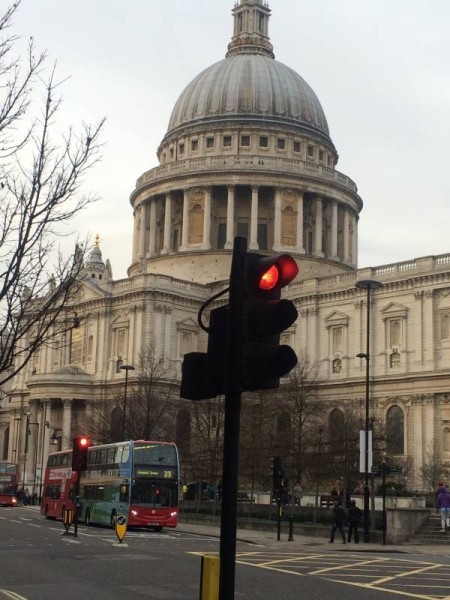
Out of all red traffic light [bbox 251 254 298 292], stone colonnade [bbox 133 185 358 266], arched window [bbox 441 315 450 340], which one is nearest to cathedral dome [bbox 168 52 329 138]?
stone colonnade [bbox 133 185 358 266]

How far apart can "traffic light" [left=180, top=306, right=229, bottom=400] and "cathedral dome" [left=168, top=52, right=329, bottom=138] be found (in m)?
102

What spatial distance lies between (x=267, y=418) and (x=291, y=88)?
5944cm

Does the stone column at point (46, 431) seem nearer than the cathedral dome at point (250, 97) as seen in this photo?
Yes

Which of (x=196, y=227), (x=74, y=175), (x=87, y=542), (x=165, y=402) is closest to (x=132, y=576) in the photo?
(x=74, y=175)

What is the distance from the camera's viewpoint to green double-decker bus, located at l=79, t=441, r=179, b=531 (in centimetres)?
4338

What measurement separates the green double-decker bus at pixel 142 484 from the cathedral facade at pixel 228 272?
96.9 ft

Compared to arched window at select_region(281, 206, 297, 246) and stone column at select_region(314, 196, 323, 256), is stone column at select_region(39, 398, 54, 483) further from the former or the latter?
stone column at select_region(314, 196, 323, 256)

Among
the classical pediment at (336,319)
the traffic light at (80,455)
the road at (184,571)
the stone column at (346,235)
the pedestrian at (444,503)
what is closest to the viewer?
the road at (184,571)

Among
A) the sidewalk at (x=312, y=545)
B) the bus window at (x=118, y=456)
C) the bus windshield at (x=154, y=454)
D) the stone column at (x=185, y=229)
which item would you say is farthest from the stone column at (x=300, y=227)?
the bus windshield at (x=154, y=454)

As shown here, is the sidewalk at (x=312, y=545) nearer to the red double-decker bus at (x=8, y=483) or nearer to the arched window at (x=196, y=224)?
the red double-decker bus at (x=8, y=483)

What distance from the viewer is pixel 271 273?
26.8 ft

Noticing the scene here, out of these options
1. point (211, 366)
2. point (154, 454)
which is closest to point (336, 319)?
point (154, 454)

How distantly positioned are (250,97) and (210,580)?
105150 mm

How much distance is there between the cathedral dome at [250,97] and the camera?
110000mm
